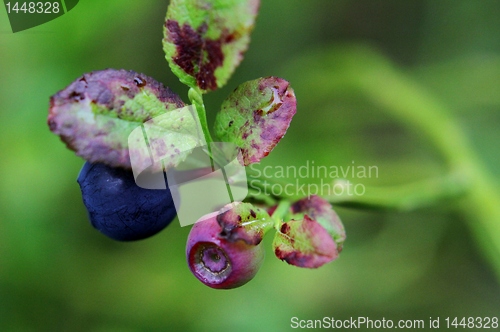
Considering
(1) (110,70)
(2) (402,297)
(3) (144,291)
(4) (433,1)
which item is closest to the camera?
(1) (110,70)

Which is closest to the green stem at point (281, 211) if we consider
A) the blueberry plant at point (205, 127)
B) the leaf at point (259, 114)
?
the blueberry plant at point (205, 127)

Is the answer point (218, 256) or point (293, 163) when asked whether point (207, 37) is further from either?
point (293, 163)

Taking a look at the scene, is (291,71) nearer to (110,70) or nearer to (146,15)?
(146,15)

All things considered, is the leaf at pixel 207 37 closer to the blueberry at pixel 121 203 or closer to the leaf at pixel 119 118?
the leaf at pixel 119 118

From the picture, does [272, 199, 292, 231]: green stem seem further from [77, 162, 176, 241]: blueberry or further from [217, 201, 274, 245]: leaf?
[77, 162, 176, 241]: blueberry

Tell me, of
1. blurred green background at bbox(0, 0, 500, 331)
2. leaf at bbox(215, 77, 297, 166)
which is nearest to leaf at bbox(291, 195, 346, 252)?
leaf at bbox(215, 77, 297, 166)

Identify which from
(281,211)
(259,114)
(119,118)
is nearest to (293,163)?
(281,211)

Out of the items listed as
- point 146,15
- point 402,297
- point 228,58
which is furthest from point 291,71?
point 228,58
